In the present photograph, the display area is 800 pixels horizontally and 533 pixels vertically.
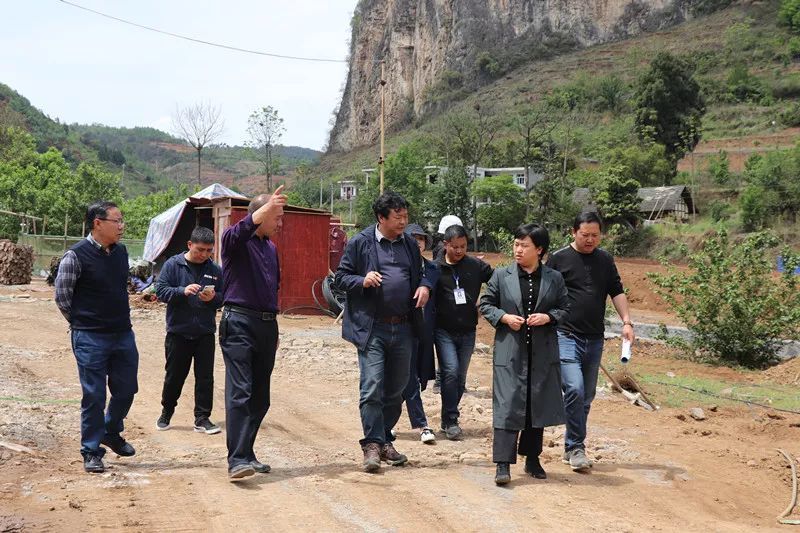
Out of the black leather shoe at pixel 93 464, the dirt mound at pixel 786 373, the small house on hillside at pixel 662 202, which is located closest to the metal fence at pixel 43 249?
the small house on hillside at pixel 662 202

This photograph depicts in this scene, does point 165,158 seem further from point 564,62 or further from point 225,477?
point 225,477

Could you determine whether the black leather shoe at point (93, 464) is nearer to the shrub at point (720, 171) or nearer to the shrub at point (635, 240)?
the shrub at point (635, 240)

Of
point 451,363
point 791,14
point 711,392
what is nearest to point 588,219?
point 451,363

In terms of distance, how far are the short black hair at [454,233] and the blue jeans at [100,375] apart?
2755 mm

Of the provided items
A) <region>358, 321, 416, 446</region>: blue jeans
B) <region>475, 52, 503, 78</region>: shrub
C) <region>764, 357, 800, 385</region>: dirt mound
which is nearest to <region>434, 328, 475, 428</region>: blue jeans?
<region>358, 321, 416, 446</region>: blue jeans

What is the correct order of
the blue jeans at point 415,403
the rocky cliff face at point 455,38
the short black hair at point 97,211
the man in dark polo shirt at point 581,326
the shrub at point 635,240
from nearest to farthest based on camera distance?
the short black hair at point 97,211 → the man in dark polo shirt at point 581,326 → the blue jeans at point 415,403 → the shrub at point 635,240 → the rocky cliff face at point 455,38

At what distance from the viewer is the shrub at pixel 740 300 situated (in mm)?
12539

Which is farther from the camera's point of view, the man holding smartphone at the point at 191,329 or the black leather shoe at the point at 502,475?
the man holding smartphone at the point at 191,329

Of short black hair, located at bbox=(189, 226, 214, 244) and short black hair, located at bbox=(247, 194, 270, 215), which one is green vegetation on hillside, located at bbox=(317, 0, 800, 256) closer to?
short black hair, located at bbox=(189, 226, 214, 244)

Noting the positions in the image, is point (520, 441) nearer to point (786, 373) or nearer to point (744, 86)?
point (786, 373)

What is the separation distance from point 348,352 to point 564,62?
3625 inches

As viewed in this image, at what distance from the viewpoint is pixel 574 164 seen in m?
56.7

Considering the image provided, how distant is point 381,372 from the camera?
230 inches

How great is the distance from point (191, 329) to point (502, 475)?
3.14 meters
